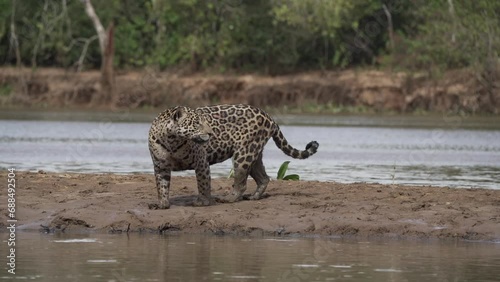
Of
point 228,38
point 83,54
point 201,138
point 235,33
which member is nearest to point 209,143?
point 201,138

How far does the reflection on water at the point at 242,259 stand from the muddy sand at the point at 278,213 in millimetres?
349

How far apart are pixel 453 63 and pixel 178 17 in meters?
13.3

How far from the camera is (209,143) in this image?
56.9 feet

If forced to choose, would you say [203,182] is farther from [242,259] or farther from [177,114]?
[242,259]

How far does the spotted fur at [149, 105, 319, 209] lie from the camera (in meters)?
16.8

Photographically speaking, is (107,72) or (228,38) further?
(228,38)

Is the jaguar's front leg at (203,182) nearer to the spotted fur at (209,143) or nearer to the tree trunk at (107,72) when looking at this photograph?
the spotted fur at (209,143)

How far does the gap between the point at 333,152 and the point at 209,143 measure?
659 inches

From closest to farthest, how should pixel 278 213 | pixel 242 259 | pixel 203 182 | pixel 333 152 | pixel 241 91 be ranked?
pixel 242 259, pixel 278 213, pixel 203 182, pixel 333 152, pixel 241 91

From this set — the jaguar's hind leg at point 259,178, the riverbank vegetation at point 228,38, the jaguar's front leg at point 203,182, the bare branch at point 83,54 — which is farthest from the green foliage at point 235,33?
the jaguar's front leg at point 203,182

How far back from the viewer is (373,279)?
13242mm

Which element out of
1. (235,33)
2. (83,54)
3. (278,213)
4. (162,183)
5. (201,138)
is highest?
(235,33)

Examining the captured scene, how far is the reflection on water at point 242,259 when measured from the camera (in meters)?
13.4

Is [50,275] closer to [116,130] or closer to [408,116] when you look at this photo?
[116,130]
